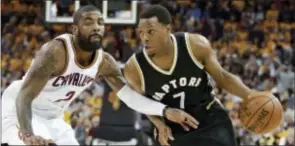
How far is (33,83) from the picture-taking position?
13.2 ft

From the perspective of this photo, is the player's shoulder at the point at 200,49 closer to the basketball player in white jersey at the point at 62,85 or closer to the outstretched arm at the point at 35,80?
the basketball player in white jersey at the point at 62,85

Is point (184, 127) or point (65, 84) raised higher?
point (65, 84)

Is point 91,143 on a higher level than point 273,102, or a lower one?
lower

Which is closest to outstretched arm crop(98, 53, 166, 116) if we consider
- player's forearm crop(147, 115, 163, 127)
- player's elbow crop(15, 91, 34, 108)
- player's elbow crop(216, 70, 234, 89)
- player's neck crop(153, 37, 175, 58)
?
player's forearm crop(147, 115, 163, 127)

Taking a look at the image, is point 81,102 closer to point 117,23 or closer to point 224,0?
point 117,23

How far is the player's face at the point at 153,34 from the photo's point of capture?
423 centimetres

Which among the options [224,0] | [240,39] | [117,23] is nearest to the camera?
[117,23]

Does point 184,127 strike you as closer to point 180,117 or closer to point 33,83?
point 180,117

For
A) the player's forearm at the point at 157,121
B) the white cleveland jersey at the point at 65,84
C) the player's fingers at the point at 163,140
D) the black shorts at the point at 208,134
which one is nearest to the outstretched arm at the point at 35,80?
the white cleveland jersey at the point at 65,84

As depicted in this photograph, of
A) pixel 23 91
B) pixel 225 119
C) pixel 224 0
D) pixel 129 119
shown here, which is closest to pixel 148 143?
pixel 129 119

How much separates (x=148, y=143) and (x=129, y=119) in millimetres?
505

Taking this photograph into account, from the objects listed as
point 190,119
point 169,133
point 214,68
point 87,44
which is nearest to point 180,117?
point 190,119

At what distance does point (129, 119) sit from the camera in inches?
332

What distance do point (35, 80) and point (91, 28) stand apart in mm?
581
